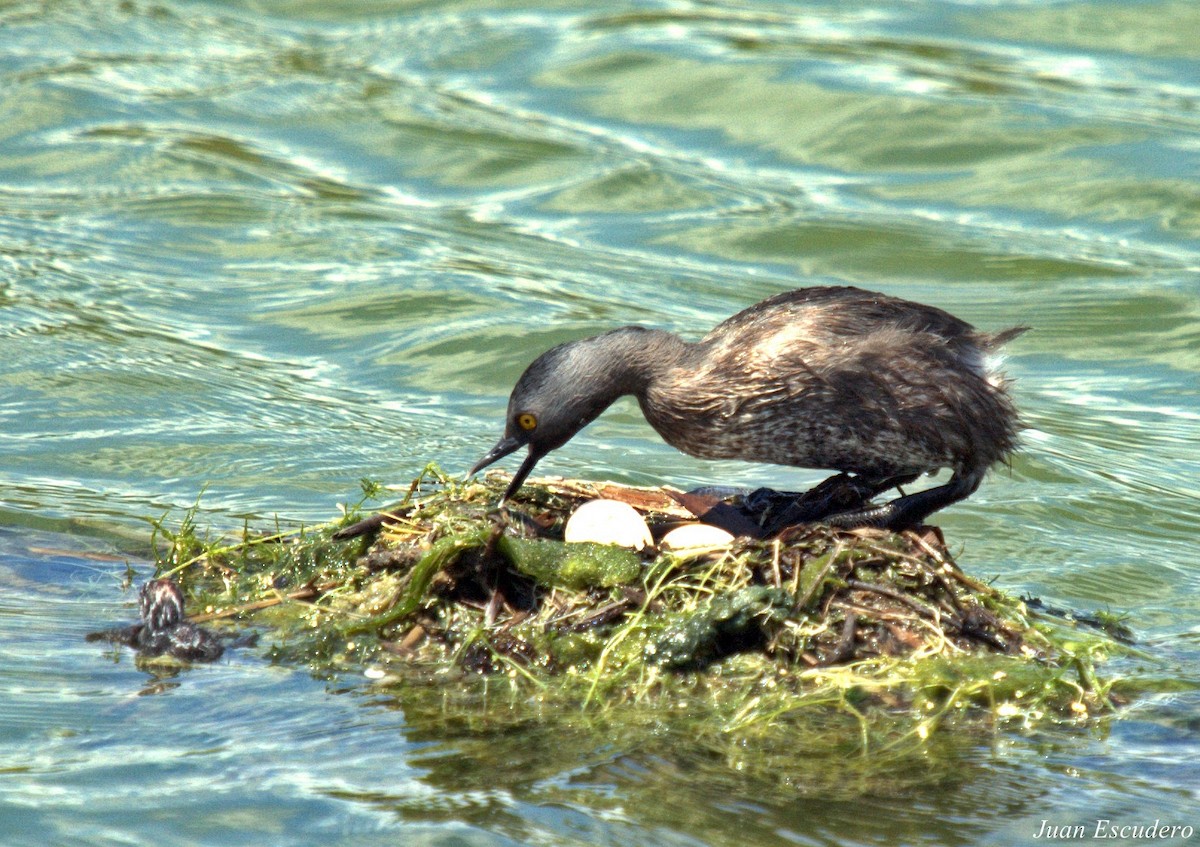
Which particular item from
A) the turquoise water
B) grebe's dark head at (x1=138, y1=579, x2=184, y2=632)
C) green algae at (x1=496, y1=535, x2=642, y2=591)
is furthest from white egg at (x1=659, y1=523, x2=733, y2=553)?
grebe's dark head at (x1=138, y1=579, x2=184, y2=632)

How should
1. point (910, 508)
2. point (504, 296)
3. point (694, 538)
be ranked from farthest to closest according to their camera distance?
point (504, 296) < point (910, 508) < point (694, 538)

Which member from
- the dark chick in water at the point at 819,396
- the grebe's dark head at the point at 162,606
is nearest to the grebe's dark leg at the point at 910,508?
the dark chick in water at the point at 819,396

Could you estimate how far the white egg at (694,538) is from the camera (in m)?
6.48

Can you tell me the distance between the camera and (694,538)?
21.6 feet

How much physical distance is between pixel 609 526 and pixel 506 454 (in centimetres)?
73

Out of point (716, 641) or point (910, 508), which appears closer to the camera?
point (716, 641)

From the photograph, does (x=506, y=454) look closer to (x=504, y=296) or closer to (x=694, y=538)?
(x=694, y=538)

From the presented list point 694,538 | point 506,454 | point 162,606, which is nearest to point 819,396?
point 694,538

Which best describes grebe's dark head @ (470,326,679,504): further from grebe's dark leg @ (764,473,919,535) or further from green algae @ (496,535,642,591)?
grebe's dark leg @ (764,473,919,535)

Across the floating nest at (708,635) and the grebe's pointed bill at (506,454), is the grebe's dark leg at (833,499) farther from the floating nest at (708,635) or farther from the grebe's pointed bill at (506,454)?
the grebe's pointed bill at (506,454)

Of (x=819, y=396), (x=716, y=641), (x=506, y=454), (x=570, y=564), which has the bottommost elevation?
(x=716, y=641)

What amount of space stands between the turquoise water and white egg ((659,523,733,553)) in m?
0.89

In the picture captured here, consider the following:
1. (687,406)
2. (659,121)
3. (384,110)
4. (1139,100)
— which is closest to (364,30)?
(384,110)

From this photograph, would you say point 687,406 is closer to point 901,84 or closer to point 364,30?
point 901,84
